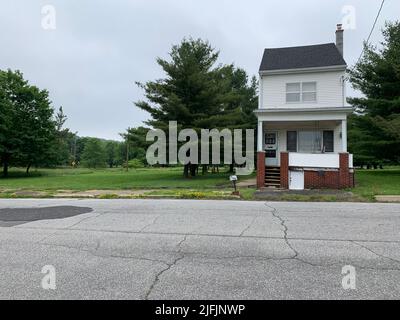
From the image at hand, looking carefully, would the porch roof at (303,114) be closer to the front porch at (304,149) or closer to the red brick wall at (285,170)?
the front porch at (304,149)

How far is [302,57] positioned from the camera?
2094cm

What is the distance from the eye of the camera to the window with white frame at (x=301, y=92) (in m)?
19.8

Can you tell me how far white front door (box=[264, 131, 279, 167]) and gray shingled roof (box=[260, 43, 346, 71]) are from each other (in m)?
3.90

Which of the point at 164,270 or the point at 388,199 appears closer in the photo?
the point at 164,270

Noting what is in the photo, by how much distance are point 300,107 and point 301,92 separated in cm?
93

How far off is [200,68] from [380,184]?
15.0 m

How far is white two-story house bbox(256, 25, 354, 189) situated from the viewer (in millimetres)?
17875

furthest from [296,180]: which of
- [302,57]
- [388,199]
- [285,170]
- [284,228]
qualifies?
[284,228]

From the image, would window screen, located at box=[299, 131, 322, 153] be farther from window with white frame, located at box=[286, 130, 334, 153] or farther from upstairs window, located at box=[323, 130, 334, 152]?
upstairs window, located at box=[323, 130, 334, 152]

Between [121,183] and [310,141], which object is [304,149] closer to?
[310,141]

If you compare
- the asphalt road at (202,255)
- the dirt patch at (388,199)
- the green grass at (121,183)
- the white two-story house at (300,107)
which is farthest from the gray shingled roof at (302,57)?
the asphalt road at (202,255)

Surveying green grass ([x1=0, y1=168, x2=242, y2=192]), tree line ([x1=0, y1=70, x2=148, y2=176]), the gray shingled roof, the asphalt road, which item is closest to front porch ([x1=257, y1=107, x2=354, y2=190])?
green grass ([x1=0, y1=168, x2=242, y2=192])

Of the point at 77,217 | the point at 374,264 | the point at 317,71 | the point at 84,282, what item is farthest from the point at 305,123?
the point at 84,282

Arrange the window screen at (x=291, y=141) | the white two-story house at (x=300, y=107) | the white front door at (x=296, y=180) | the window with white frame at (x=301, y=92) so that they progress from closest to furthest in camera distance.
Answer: the white front door at (x=296, y=180)
the white two-story house at (x=300, y=107)
the window with white frame at (x=301, y=92)
the window screen at (x=291, y=141)
